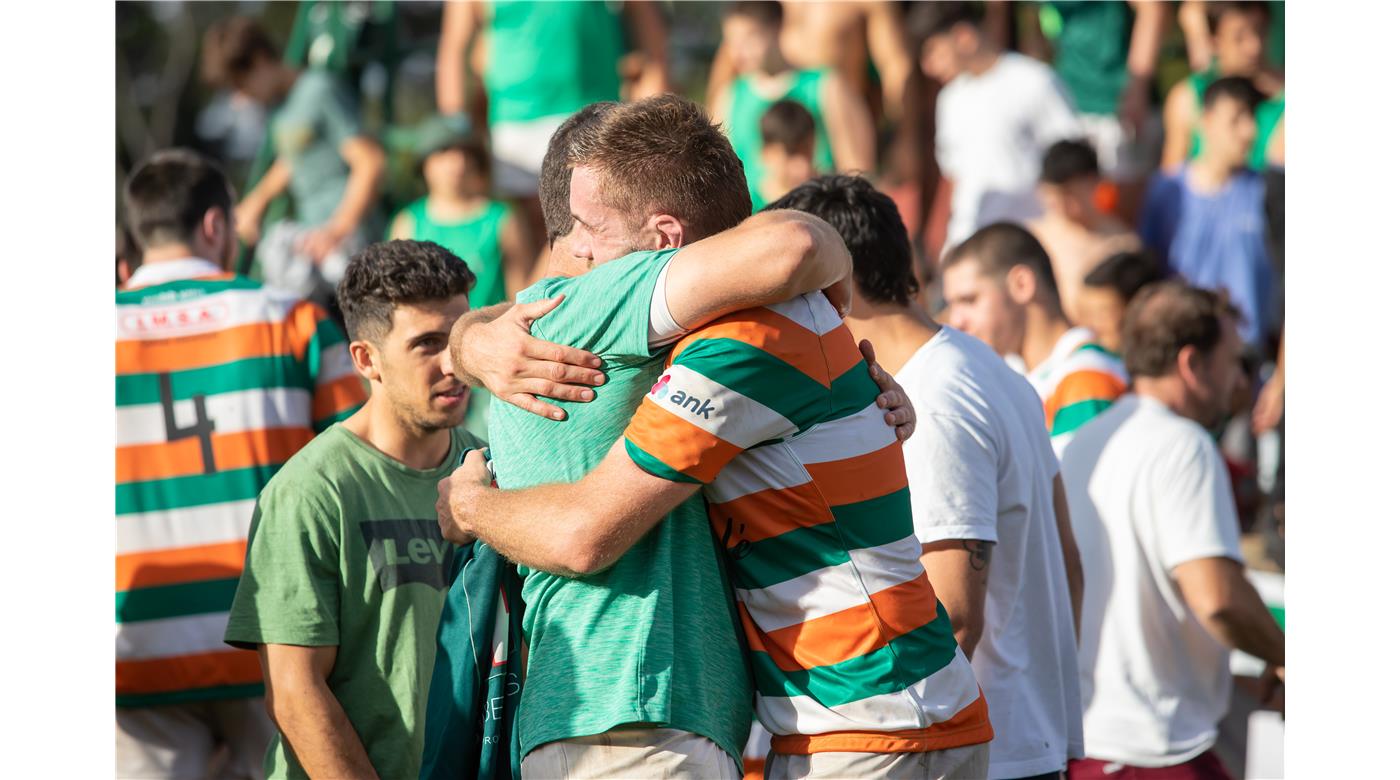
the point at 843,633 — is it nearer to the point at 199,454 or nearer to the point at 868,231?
the point at 868,231

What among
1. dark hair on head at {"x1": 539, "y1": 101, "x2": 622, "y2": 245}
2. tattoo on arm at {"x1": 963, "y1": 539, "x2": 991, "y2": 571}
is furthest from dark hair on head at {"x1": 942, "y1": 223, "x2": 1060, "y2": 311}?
dark hair on head at {"x1": 539, "y1": 101, "x2": 622, "y2": 245}

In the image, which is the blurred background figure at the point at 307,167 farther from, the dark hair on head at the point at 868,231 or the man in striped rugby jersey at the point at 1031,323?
the dark hair on head at the point at 868,231

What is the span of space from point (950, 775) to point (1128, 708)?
2278mm

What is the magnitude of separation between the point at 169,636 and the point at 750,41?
18.9 ft

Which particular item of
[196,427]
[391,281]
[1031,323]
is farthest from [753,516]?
[1031,323]

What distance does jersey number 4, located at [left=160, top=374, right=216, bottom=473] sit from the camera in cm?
483

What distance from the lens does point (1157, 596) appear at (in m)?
4.79

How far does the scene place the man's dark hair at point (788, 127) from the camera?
8.24m

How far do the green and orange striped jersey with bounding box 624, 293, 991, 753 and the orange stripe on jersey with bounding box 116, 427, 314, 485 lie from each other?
259cm

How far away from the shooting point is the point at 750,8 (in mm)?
9117

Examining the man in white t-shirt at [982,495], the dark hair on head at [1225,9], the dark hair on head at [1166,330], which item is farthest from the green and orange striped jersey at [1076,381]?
the dark hair on head at [1225,9]

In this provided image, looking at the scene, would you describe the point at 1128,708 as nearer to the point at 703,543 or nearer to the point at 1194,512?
the point at 1194,512

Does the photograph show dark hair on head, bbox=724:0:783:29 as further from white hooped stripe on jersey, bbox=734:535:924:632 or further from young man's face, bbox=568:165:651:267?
white hooped stripe on jersey, bbox=734:535:924:632

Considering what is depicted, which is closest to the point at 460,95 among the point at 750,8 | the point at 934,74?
the point at 750,8
